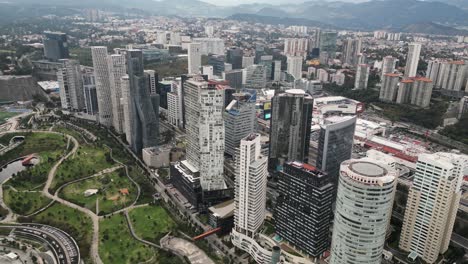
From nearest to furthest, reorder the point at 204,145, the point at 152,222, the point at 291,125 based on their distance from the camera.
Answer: the point at 152,222
the point at 204,145
the point at 291,125

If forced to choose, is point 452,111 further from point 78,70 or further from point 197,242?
point 78,70

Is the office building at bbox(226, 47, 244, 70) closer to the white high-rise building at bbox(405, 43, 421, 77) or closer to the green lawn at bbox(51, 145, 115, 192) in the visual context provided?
the white high-rise building at bbox(405, 43, 421, 77)

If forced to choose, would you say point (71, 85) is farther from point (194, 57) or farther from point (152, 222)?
point (152, 222)

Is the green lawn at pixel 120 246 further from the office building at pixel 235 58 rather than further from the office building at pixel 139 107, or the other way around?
the office building at pixel 235 58

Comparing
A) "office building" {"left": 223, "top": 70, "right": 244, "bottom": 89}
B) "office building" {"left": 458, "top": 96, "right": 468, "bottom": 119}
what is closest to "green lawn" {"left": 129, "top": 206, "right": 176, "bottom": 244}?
"office building" {"left": 223, "top": 70, "right": 244, "bottom": 89}

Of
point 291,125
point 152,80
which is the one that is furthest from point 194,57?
point 291,125
